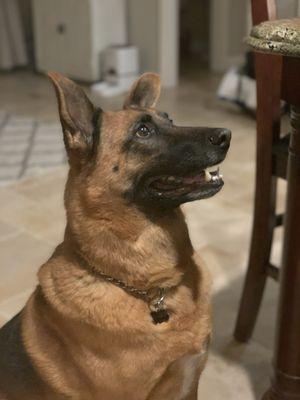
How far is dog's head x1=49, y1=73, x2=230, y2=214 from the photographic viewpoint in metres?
1.17

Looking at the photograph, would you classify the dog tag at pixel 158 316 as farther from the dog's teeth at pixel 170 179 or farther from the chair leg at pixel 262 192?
the chair leg at pixel 262 192

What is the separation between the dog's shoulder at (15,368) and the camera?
4.19 feet

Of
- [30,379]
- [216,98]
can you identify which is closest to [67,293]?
[30,379]

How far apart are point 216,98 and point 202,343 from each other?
345 cm

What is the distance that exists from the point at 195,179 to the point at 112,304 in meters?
0.30

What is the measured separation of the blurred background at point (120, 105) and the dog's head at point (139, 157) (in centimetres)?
54

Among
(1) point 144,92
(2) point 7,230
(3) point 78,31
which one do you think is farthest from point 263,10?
(3) point 78,31

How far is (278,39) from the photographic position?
1.09 metres

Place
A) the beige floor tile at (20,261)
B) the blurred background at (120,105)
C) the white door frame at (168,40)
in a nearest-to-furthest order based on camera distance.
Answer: the blurred background at (120,105) < the beige floor tile at (20,261) < the white door frame at (168,40)

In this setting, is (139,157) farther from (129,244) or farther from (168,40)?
(168,40)

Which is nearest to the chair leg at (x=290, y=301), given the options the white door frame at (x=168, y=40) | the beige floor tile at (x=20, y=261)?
the beige floor tile at (x=20, y=261)

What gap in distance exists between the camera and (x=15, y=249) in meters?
2.38

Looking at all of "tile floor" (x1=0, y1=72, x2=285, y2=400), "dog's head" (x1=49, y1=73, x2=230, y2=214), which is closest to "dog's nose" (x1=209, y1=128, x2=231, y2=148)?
"dog's head" (x1=49, y1=73, x2=230, y2=214)

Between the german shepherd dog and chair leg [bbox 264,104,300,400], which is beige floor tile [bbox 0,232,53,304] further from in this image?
chair leg [bbox 264,104,300,400]
